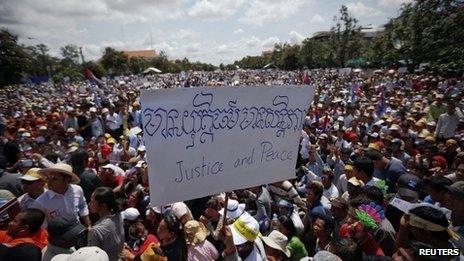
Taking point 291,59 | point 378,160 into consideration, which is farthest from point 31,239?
point 291,59

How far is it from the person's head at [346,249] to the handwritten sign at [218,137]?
80 centimetres

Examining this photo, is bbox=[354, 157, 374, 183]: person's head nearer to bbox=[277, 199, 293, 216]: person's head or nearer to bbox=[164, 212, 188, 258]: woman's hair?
bbox=[277, 199, 293, 216]: person's head

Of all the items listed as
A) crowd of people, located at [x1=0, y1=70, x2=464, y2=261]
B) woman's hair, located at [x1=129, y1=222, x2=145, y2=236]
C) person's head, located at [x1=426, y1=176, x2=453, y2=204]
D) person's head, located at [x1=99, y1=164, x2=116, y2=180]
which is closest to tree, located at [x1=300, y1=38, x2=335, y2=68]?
crowd of people, located at [x1=0, y1=70, x2=464, y2=261]

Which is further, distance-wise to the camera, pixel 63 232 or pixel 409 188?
pixel 409 188

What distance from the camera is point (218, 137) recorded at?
9.52 ft

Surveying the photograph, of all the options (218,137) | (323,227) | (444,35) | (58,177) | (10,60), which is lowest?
(323,227)

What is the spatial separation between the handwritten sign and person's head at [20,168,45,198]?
2297 mm

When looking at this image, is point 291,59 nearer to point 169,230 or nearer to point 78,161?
point 78,161

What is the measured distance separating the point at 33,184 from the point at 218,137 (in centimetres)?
256

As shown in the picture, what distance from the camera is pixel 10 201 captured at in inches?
141

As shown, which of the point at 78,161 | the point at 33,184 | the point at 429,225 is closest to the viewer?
the point at 429,225

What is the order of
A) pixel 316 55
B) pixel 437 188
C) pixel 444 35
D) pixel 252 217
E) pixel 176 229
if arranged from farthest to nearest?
pixel 316 55, pixel 444 35, pixel 437 188, pixel 252 217, pixel 176 229

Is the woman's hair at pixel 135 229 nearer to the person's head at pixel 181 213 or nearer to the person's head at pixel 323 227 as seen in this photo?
the person's head at pixel 181 213

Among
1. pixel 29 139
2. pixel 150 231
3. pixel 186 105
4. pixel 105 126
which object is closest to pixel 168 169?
pixel 186 105
